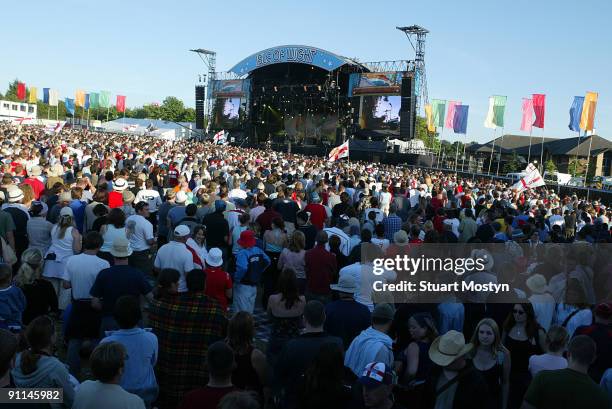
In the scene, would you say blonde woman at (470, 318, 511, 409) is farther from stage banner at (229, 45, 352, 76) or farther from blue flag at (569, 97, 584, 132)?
stage banner at (229, 45, 352, 76)

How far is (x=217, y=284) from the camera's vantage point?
5.14 metres

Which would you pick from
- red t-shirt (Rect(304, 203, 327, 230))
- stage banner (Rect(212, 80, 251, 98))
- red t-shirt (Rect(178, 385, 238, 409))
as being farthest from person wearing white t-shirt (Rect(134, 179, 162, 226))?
stage banner (Rect(212, 80, 251, 98))

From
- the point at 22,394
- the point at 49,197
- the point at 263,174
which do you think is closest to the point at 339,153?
the point at 263,174

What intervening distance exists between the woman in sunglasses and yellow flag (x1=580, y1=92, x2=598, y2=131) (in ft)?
96.0

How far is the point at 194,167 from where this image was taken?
48.2 ft

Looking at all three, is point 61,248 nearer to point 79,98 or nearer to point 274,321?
point 274,321

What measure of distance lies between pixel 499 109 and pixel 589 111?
18.9ft

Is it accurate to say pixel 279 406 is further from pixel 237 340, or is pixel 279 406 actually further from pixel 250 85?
pixel 250 85

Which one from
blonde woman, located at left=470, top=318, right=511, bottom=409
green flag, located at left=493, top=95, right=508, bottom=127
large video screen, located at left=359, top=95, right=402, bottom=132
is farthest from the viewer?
large video screen, located at left=359, top=95, right=402, bottom=132

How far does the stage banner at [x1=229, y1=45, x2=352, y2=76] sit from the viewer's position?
3928cm

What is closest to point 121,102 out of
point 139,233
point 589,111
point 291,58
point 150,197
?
point 291,58

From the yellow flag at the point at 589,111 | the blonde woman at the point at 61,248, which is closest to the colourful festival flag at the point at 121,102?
the yellow flag at the point at 589,111

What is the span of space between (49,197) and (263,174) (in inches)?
292

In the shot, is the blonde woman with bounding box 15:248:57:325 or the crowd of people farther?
the blonde woman with bounding box 15:248:57:325
